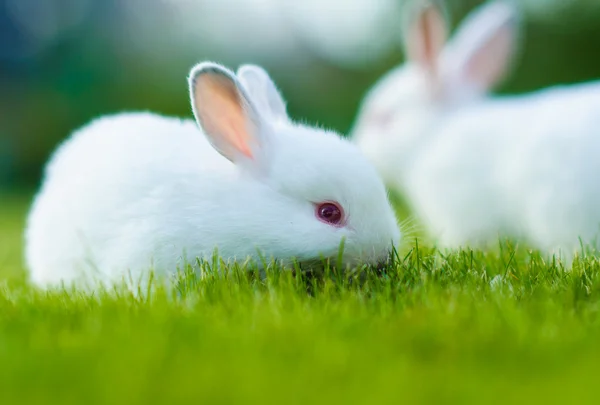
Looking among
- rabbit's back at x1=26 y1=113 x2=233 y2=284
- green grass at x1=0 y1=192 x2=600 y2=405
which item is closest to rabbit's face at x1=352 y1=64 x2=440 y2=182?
rabbit's back at x1=26 y1=113 x2=233 y2=284

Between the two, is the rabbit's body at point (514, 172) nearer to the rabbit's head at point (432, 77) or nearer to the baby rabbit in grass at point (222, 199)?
the rabbit's head at point (432, 77)

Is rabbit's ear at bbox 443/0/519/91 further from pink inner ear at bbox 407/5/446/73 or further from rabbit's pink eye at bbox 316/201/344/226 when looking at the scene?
rabbit's pink eye at bbox 316/201/344/226

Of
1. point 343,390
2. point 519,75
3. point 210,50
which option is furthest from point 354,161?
point 210,50

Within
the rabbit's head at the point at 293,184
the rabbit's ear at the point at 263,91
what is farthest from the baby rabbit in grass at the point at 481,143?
the rabbit's head at the point at 293,184

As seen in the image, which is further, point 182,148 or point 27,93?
point 27,93

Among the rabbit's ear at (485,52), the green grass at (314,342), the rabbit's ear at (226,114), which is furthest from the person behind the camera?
the rabbit's ear at (485,52)

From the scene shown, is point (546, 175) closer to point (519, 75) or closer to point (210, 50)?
point (519, 75)

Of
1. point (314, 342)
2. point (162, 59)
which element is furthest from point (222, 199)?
point (162, 59)
